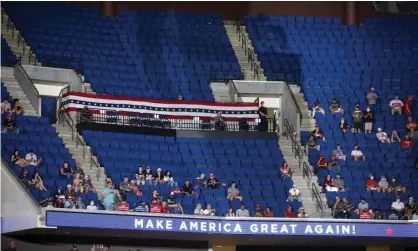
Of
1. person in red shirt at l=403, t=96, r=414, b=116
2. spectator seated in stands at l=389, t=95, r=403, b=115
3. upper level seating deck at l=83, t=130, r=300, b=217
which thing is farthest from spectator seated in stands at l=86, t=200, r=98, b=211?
person in red shirt at l=403, t=96, r=414, b=116

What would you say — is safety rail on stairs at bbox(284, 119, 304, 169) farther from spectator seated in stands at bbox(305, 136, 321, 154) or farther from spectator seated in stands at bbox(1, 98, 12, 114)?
A: spectator seated in stands at bbox(1, 98, 12, 114)

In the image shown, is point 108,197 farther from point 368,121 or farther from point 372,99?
point 372,99

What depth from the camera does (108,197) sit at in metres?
29.6

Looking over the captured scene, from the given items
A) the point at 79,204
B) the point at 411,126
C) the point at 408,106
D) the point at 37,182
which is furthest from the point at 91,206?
the point at 408,106

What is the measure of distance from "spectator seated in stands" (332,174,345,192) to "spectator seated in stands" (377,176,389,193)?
1.00m

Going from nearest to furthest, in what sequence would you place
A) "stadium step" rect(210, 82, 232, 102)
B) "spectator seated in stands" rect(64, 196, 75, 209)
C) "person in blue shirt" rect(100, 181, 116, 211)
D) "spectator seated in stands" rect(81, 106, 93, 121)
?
"spectator seated in stands" rect(64, 196, 75, 209)
"person in blue shirt" rect(100, 181, 116, 211)
"spectator seated in stands" rect(81, 106, 93, 121)
"stadium step" rect(210, 82, 232, 102)

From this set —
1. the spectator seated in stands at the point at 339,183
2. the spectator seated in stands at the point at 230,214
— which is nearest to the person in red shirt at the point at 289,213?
the spectator seated in stands at the point at 230,214

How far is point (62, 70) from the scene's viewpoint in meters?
34.8

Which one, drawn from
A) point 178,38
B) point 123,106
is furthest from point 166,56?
point 123,106

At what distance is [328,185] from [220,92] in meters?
5.91

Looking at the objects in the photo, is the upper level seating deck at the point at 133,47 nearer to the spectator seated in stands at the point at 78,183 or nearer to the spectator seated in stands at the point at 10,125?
the spectator seated in stands at the point at 10,125

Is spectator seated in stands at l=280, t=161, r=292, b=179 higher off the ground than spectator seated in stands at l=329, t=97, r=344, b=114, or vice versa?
spectator seated in stands at l=329, t=97, r=344, b=114

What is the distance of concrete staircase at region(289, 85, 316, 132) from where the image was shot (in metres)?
35.4

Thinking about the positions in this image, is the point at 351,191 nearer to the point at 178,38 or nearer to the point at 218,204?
the point at 218,204
